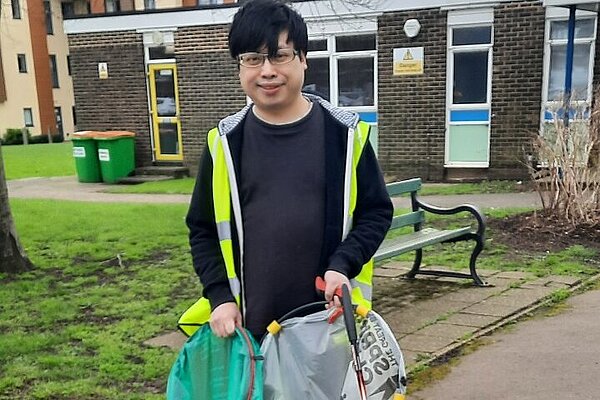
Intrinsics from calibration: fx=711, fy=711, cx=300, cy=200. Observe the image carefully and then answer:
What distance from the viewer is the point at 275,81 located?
2.30 m

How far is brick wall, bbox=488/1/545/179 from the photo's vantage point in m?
11.9

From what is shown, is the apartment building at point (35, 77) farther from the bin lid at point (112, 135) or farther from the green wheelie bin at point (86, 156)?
the bin lid at point (112, 135)

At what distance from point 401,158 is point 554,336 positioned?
869cm

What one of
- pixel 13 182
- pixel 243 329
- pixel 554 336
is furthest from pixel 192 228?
pixel 13 182

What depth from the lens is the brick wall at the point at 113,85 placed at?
15.4 metres

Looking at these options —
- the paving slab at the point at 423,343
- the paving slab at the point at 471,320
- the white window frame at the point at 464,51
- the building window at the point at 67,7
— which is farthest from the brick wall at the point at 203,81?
the building window at the point at 67,7

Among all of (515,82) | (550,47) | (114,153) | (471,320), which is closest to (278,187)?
(471,320)

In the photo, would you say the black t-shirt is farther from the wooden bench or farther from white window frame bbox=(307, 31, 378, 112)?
white window frame bbox=(307, 31, 378, 112)

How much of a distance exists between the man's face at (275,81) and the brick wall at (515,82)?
399 inches

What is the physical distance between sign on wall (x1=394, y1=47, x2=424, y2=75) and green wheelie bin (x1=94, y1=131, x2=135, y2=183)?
593cm

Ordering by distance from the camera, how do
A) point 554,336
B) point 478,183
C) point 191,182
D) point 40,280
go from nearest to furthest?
point 554,336 → point 40,280 → point 478,183 → point 191,182

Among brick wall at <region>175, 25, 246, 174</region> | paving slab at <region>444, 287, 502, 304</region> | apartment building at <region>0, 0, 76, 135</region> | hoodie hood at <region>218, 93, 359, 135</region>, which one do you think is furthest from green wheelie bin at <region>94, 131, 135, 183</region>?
apartment building at <region>0, 0, 76, 135</region>

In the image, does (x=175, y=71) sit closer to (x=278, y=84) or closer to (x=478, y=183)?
(x=478, y=183)

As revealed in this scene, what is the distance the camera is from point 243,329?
2.35m
